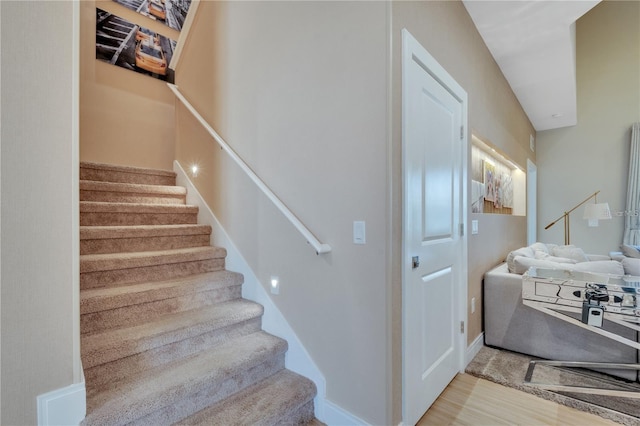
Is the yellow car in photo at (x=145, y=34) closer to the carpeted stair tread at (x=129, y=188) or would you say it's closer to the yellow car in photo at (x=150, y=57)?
the yellow car in photo at (x=150, y=57)

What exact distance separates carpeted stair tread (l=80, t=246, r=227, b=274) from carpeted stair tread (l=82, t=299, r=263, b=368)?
437 millimetres

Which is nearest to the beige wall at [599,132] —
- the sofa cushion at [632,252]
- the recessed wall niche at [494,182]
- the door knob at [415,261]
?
the sofa cushion at [632,252]

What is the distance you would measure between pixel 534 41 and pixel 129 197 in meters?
4.09

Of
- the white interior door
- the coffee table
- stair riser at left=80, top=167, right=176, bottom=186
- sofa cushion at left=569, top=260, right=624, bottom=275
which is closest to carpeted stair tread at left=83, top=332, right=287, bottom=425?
the white interior door

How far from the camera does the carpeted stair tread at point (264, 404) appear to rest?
1.50 m

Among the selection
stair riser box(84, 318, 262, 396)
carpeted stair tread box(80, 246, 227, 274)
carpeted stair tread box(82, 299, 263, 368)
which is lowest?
stair riser box(84, 318, 262, 396)

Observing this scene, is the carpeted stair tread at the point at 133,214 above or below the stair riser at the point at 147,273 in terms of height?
above

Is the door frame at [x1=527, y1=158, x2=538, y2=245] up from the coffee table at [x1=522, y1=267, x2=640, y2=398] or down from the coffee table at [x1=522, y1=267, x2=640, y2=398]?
up

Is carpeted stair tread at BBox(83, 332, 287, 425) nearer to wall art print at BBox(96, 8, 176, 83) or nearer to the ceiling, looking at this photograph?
the ceiling

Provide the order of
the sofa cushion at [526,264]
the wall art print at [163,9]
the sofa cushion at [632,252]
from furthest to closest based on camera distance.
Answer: the sofa cushion at [632,252] → the wall art print at [163,9] → the sofa cushion at [526,264]

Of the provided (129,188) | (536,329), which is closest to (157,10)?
(129,188)

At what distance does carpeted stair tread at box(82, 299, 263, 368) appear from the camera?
1531 millimetres

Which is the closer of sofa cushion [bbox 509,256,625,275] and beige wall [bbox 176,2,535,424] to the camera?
beige wall [bbox 176,2,535,424]

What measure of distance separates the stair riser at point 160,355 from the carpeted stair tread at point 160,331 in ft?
0.10
